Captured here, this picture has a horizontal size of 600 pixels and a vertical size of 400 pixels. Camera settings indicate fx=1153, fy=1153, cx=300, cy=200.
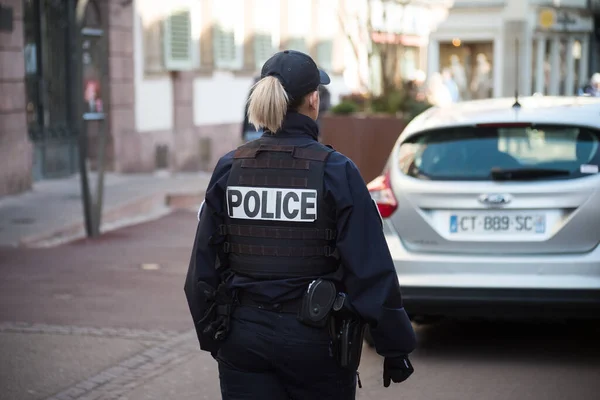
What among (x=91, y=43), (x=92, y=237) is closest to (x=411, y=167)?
(x=92, y=237)

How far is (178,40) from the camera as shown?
21703mm

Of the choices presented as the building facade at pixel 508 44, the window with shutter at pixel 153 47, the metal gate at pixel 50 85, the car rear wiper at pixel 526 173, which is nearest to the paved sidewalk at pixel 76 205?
the metal gate at pixel 50 85

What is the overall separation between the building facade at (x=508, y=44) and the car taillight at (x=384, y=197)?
24.5 m

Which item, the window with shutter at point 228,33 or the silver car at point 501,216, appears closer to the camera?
the silver car at point 501,216

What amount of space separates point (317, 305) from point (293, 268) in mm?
159

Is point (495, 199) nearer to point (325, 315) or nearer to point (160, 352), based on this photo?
point (160, 352)

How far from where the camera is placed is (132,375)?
21.3 feet

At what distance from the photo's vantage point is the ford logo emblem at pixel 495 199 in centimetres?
646

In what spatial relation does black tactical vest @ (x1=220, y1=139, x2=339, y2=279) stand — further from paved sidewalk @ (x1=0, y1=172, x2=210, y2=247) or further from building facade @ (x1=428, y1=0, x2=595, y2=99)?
building facade @ (x1=428, y1=0, x2=595, y2=99)

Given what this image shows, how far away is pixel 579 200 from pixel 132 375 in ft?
8.81

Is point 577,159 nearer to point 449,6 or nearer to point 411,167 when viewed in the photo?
point 411,167

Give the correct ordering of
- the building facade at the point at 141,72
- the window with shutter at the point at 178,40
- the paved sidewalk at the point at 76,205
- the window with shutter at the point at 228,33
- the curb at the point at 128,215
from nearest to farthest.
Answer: the curb at the point at 128,215, the paved sidewalk at the point at 76,205, the building facade at the point at 141,72, the window with shutter at the point at 178,40, the window with shutter at the point at 228,33

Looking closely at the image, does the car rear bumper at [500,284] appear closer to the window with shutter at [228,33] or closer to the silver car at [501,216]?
the silver car at [501,216]

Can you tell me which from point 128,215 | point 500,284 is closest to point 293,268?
point 500,284
